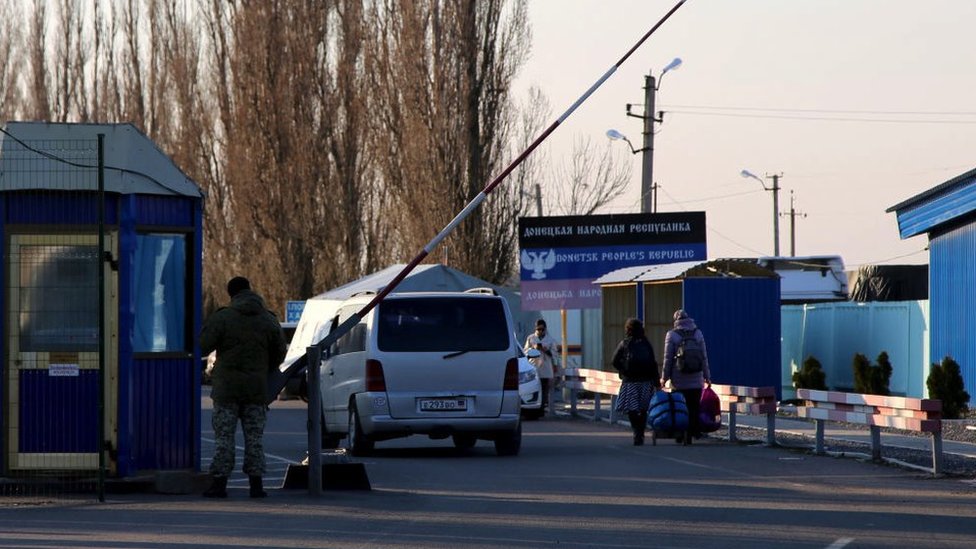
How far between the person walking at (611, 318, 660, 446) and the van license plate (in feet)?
10.6

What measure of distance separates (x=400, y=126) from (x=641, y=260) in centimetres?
1006

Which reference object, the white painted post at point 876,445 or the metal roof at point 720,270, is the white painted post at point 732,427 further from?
the metal roof at point 720,270

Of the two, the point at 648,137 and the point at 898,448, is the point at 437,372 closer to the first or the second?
the point at 898,448

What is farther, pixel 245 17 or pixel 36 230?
pixel 245 17

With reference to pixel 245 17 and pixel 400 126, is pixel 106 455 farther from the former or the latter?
pixel 245 17

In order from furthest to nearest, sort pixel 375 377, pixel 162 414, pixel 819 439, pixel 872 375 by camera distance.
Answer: pixel 872 375 < pixel 819 439 < pixel 375 377 < pixel 162 414

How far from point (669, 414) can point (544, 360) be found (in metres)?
8.30

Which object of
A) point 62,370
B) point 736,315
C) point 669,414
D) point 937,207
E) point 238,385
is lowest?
point 669,414

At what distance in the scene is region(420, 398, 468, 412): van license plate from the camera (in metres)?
19.5

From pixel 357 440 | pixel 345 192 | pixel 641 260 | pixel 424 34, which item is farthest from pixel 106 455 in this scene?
pixel 345 192

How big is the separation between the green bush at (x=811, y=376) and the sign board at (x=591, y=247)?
415 cm

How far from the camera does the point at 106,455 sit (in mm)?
14789

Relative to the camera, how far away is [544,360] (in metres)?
29.9

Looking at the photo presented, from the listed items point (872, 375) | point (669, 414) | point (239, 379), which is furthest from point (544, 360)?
point (239, 379)
